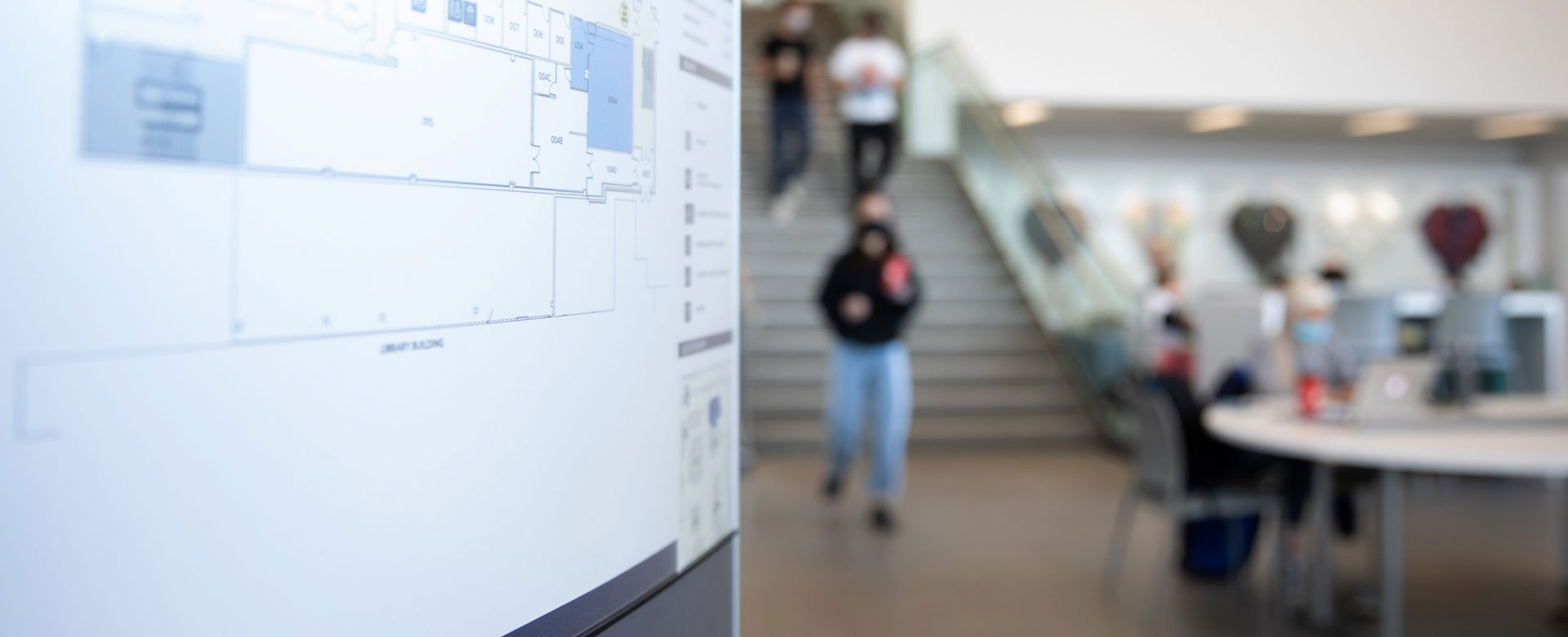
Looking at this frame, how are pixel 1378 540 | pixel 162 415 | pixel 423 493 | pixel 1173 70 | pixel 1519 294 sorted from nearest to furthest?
pixel 162 415 < pixel 423 493 < pixel 1378 540 < pixel 1519 294 < pixel 1173 70

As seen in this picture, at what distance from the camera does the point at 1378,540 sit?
150 inches

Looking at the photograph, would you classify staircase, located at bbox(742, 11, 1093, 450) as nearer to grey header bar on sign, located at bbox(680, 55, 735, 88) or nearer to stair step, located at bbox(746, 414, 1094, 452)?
stair step, located at bbox(746, 414, 1094, 452)

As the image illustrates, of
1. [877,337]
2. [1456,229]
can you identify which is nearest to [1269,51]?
[1456,229]

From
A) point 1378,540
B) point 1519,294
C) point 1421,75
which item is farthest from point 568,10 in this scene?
point 1421,75

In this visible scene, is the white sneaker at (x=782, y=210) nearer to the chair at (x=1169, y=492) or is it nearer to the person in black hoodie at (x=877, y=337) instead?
the person in black hoodie at (x=877, y=337)

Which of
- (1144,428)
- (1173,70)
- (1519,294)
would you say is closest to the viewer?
(1144,428)

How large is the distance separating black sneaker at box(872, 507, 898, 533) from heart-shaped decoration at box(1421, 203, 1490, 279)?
10248 millimetres

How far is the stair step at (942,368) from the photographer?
25.8 ft

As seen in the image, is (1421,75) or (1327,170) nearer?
(1421,75)

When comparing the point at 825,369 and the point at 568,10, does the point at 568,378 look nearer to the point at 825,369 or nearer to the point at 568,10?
the point at 568,10

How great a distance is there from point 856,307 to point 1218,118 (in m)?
6.77

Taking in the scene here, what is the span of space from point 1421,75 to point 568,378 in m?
10.7

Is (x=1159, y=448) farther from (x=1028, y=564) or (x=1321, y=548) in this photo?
(x=1028, y=564)

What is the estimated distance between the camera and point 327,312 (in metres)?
0.76
